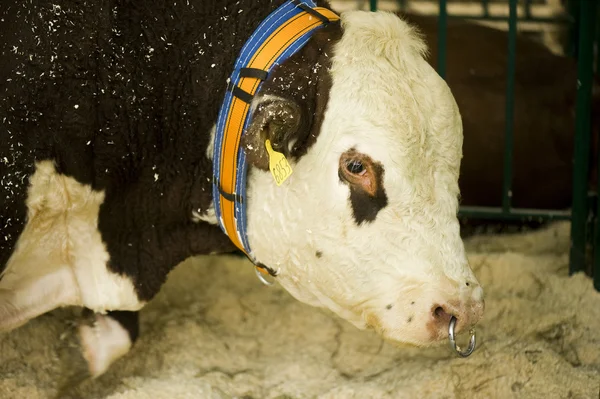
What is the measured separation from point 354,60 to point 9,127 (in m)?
1.11

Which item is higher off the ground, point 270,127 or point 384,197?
point 270,127

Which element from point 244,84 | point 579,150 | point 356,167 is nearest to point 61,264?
point 244,84

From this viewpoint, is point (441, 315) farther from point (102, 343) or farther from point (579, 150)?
point (579, 150)

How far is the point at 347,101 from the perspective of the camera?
9.18 ft

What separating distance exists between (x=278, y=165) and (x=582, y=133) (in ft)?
5.82

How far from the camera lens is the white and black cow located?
9.03 ft

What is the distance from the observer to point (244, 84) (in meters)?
2.90

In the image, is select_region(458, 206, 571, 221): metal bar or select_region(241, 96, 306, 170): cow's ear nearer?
select_region(241, 96, 306, 170): cow's ear

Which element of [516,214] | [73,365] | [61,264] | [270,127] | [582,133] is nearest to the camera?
[270,127]

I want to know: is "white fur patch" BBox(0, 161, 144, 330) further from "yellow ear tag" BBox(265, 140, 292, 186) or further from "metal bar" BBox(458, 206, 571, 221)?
"metal bar" BBox(458, 206, 571, 221)

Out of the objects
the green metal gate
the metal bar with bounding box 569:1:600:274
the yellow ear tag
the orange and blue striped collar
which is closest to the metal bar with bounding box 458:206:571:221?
the green metal gate

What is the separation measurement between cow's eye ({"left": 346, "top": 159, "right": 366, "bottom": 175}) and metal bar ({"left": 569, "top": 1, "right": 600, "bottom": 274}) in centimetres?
159

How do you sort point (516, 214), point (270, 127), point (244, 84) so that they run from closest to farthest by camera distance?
1. point (270, 127)
2. point (244, 84)
3. point (516, 214)

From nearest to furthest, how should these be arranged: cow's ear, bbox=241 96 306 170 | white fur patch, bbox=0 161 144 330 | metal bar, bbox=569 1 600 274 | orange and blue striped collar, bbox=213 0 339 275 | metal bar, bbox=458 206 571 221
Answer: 1. cow's ear, bbox=241 96 306 170
2. orange and blue striped collar, bbox=213 0 339 275
3. white fur patch, bbox=0 161 144 330
4. metal bar, bbox=569 1 600 274
5. metal bar, bbox=458 206 571 221
